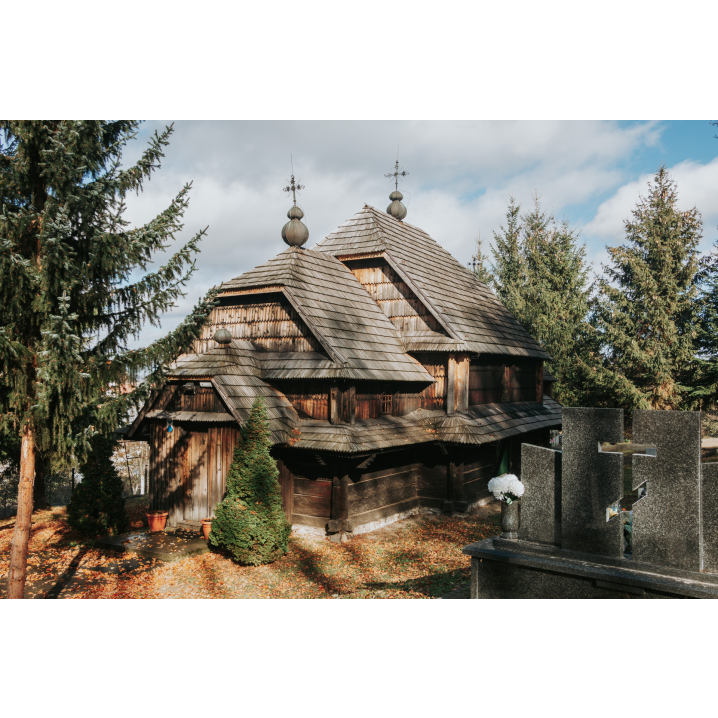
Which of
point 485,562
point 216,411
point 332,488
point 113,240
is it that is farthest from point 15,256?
point 332,488

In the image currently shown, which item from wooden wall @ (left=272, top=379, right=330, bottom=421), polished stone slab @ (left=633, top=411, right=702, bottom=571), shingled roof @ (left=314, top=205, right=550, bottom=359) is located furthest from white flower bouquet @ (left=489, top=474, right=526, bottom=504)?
shingled roof @ (left=314, top=205, right=550, bottom=359)

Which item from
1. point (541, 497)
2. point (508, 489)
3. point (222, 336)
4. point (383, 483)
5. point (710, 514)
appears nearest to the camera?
point (710, 514)

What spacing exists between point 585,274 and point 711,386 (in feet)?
53.8

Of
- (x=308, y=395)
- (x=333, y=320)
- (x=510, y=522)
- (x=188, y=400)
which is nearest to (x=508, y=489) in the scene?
(x=510, y=522)

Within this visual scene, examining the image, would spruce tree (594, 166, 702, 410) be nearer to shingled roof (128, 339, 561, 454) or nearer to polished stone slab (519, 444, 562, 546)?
shingled roof (128, 339, 561, 454)

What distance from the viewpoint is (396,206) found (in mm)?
20656

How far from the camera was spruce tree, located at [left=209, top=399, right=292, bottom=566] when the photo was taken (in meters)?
10.2

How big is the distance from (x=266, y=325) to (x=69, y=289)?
22.8 feet

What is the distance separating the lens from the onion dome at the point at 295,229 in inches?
603

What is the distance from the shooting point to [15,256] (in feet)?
22.1

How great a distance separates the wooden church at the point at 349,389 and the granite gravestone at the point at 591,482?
Answer: 6006mm

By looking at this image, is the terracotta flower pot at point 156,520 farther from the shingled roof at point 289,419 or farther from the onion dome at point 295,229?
the onion dome at point 295,229

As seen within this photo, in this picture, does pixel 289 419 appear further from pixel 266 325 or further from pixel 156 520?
pixel 156 520

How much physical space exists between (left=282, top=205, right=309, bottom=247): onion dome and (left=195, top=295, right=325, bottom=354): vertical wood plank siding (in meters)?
2.42
